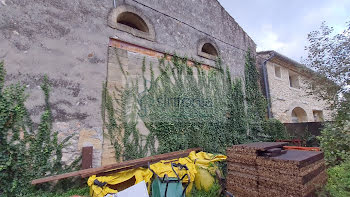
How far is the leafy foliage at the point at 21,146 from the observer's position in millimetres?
2934

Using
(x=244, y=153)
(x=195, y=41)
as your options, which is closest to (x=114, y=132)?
(x=244, y=153)

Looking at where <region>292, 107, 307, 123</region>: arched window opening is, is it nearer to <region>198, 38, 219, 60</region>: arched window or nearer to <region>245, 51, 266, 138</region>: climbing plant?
<region>245, 51, 266, 138</region>: climbing plant

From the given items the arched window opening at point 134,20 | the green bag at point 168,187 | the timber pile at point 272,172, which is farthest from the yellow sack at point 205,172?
the arched window opening at point 134,20

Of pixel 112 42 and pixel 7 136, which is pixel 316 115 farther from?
pixel 7 136

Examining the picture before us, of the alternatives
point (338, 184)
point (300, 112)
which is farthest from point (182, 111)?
point (300, 112)

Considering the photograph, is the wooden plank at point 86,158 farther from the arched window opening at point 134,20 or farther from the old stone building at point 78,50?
the arched window opening at point 134,20

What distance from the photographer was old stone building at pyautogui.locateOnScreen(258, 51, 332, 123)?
28.7ft

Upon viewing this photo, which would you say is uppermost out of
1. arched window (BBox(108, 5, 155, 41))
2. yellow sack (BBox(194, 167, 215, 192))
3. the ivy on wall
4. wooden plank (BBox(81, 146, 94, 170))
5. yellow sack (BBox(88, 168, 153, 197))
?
arched window (BBox(108, 5, 155, 41))

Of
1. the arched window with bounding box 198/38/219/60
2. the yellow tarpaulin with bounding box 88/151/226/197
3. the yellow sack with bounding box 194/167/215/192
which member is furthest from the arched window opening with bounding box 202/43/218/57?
the yellow sack with bounding box 194/167/215/192

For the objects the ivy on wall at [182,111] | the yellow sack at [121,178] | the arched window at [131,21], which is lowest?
the yellow sack at [121,178]

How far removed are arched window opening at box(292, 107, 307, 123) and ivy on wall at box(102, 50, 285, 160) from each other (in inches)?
184

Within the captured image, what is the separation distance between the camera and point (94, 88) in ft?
13.2

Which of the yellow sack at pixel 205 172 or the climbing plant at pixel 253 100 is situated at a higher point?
the climbing plant at pixel 253 100

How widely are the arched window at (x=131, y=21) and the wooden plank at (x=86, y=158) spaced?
2911 mm
